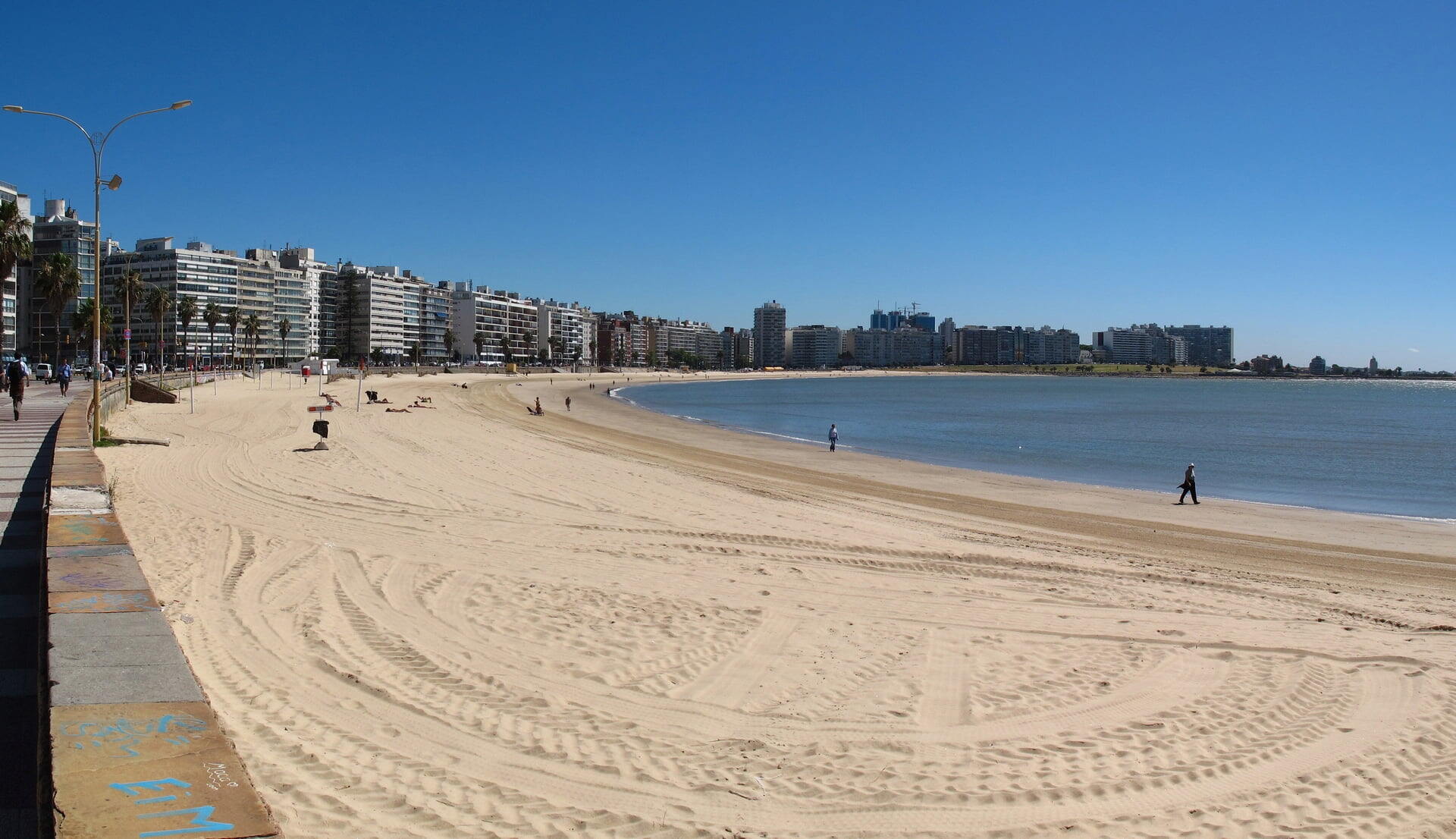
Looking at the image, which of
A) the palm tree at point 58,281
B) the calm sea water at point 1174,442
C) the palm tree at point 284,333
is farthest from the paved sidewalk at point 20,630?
the palm tree at point 284,333

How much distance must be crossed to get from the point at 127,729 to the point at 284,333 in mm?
140107

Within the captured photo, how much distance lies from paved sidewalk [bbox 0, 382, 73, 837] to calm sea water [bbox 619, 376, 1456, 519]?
24.8 meters

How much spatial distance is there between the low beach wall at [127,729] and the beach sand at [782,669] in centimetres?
63

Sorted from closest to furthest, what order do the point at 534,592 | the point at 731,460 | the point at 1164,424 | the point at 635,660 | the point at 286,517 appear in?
the point at 635,660 → the point at 534,592 → the point at 286,517 → the point at 731,460 → the point at 1164,424

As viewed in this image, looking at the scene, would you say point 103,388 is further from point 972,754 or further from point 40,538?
point 972,754

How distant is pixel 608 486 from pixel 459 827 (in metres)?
13.9

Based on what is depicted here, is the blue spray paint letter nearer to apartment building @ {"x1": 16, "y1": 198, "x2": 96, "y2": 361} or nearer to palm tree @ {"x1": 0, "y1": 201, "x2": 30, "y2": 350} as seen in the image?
palm tree @ {"x1": 0, "y1": 201, "x2": 30, "y2": 350}

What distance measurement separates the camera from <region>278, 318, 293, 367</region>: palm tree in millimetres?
129712

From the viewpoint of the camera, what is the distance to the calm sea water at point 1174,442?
89.1ft

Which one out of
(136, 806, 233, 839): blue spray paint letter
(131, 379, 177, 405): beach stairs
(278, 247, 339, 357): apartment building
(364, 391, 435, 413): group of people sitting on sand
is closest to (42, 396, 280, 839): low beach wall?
(136, 806, 233, 839): blue spray paint letter

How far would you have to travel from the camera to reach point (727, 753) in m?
5.20

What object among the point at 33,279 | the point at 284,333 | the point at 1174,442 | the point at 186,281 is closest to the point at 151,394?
the point at 1174,442

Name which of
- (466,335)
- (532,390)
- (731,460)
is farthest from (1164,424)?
(466,335)

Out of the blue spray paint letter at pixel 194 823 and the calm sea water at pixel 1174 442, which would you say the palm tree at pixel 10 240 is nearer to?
the calm sea water at pixel 1174 442
